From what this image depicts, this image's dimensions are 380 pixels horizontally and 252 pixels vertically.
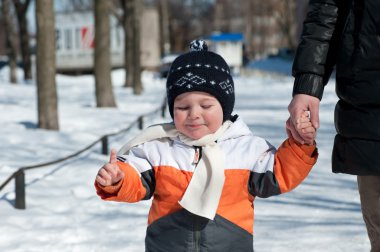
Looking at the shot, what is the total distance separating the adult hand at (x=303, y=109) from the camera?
2.51 metres

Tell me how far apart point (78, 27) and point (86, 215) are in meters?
40.7

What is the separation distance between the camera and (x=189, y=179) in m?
2.72

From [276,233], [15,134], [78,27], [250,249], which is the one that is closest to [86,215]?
[276,233]

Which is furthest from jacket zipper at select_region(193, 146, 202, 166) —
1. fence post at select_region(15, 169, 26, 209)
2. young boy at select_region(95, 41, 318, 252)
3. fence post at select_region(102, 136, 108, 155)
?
fence post at select_region(102, 136, 108, 155)

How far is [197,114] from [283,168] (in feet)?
1.42

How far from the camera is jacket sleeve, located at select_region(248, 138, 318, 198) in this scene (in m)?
2.57

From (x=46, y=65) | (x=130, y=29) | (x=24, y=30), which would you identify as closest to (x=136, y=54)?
(x=130, y=29)

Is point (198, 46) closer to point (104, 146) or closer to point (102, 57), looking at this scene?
point (104, 146)

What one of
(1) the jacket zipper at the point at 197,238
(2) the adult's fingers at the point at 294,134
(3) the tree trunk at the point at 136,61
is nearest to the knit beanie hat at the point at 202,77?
(2) the adult's fingers at the point at 294,134

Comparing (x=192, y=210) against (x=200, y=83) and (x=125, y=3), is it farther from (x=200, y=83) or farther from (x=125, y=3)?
(x=125, y=3)

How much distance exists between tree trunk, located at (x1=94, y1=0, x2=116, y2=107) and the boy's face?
1488 centimetres

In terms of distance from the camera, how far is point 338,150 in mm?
2830

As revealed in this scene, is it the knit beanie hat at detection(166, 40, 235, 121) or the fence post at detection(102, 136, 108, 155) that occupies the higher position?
the knit beanie hat at detection(166, 40, 235, 121)

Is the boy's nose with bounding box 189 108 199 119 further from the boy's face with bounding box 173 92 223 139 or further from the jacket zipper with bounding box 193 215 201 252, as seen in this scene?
the jacket zipper with bounding box 193 215 201 252
